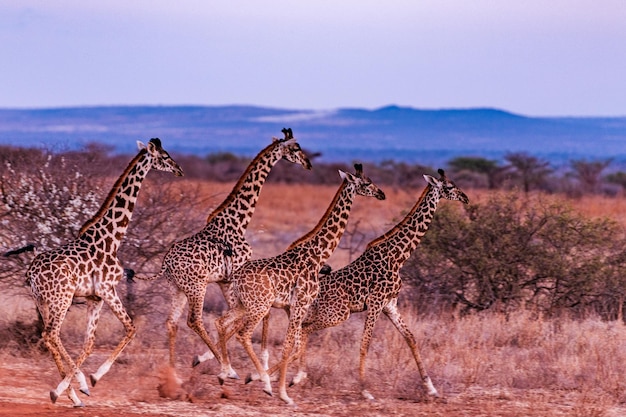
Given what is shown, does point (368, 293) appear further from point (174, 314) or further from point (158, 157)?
point (158, 157)

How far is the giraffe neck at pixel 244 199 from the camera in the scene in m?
10.0

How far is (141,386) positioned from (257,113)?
16936cm

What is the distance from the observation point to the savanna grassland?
896 cm

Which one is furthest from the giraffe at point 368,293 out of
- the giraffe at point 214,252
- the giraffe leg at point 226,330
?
the giraffe at point 214,252

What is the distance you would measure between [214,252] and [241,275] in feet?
2.05

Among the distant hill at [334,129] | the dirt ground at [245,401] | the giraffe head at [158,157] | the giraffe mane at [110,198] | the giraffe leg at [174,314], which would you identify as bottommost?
the distant hill at [334,129]

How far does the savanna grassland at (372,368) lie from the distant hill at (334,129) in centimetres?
13202

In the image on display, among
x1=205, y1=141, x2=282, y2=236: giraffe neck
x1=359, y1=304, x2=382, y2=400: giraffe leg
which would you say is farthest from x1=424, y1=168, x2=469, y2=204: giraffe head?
x1=205, y1=141, x2=282, y2=236: giraffe neck

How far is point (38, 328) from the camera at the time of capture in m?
10.8

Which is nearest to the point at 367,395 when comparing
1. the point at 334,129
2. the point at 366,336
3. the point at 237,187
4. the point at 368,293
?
the point at 366,336

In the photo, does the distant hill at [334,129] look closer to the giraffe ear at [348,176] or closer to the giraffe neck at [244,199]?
the giraffe neck at [244,199]

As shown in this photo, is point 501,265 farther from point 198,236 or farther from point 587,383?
point 198,236

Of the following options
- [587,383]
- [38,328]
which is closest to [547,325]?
[587,383]

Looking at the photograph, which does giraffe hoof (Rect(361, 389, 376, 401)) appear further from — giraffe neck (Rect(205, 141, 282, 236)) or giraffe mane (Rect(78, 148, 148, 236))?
giraffe mane (Rect(78, 148, 148, 236))
